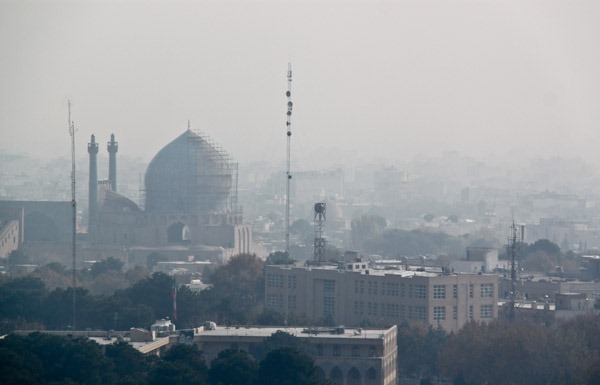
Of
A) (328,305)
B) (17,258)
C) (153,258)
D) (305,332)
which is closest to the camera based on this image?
(305,332)

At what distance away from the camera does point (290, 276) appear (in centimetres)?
6838

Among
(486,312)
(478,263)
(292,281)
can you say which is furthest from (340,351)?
(478,263)

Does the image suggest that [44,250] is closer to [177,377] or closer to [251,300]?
[251,300]

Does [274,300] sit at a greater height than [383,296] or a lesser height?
lesser

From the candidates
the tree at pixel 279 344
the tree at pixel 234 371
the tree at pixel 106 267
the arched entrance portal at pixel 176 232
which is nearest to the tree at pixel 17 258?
the arched entrance portal at pixel 176 232

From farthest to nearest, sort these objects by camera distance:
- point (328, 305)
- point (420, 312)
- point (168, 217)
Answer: point (168, 217), point (328, 305), point (420, 312)

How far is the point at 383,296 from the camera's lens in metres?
65.2

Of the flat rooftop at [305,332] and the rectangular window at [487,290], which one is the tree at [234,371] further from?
the rectangular window at [487,290]

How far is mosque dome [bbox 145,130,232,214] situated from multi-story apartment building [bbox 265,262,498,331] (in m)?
36.5

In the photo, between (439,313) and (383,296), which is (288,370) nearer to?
(439,313)

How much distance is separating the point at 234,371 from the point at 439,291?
17.1 meters

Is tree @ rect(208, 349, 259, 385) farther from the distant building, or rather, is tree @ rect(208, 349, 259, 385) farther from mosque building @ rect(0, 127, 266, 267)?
mosque building @ rect(0, 127, 266, 267)

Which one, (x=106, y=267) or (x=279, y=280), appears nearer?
(x=279, y=280)

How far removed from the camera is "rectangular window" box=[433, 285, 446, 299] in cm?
6431
